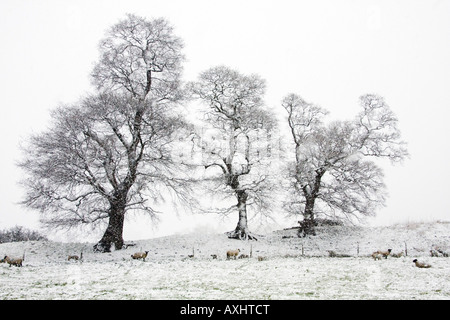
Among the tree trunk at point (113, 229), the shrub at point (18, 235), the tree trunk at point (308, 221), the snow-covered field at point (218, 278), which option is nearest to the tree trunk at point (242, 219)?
the snow-covered field at point (218, 278)

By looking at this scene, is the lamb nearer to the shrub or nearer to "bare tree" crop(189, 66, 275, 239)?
"bare tree" crop(189, 66, 275, 239)

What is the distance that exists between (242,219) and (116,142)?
36.3 ft

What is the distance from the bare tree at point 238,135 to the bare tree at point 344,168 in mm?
3377

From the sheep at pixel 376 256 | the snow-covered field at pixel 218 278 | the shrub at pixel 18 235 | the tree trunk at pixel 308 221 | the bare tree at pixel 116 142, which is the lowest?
the snow-covered field at pixel 218 278

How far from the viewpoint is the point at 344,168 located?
26.7 m

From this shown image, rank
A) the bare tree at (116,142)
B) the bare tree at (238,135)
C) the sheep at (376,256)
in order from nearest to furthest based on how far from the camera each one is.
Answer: the sheep at (376,256) < the bare tree at (116,142) < the bare tree at (238,135)

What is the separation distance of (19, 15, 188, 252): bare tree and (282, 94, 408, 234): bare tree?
10301 millimetres

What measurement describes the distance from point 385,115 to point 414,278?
17204 mm

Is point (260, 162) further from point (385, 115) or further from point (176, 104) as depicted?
point (385, 115)

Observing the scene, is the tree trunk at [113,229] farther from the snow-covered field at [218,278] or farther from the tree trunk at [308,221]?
the tree trunk at [308,221]

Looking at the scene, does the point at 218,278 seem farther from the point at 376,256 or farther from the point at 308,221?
the point at 308,221

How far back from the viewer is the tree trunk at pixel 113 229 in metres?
21.7

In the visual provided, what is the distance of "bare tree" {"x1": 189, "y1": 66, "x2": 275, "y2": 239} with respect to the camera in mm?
25453

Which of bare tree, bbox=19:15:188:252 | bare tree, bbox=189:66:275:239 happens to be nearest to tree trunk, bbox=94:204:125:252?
bare tree, bbox=19:15:188:252
